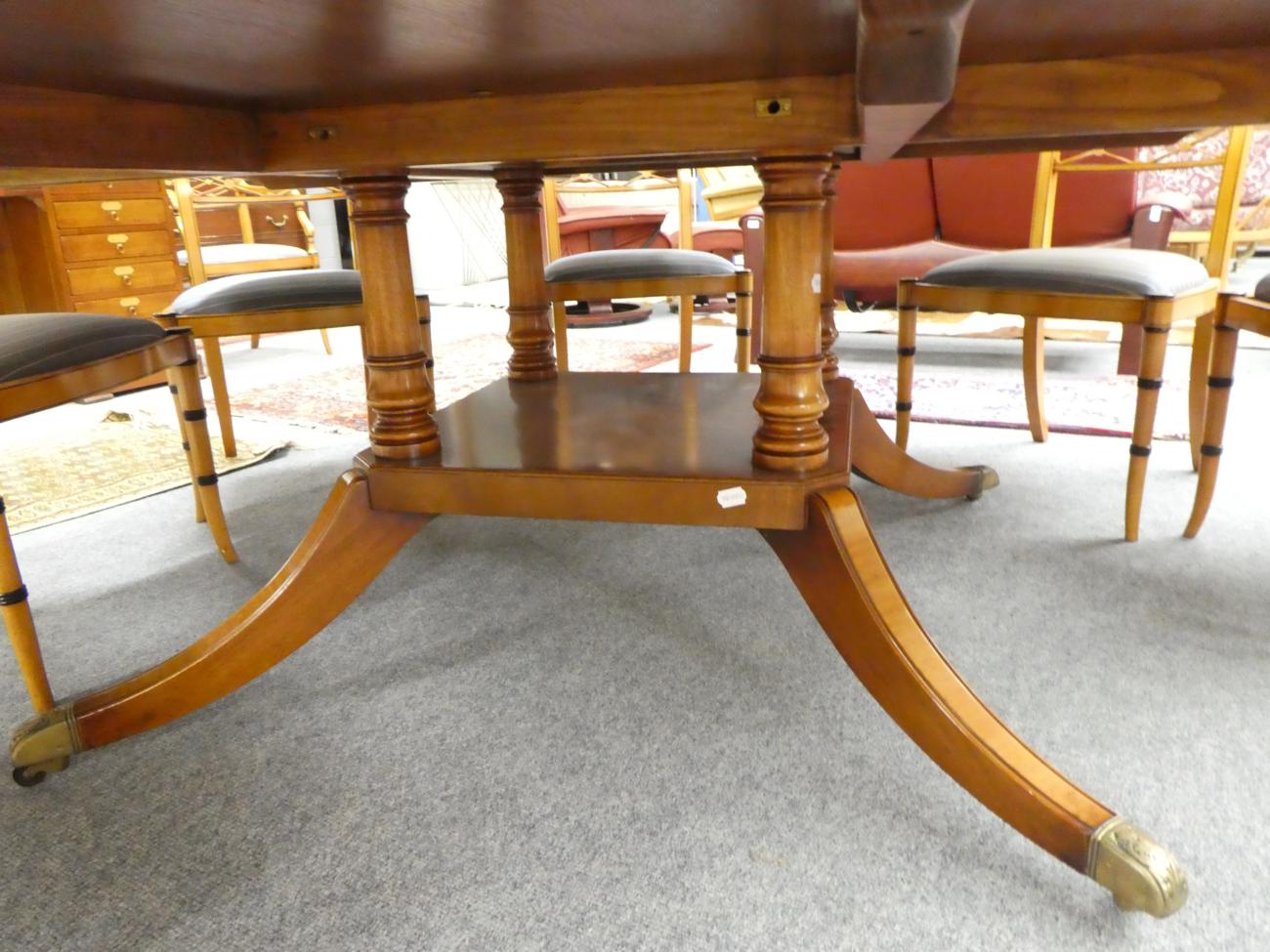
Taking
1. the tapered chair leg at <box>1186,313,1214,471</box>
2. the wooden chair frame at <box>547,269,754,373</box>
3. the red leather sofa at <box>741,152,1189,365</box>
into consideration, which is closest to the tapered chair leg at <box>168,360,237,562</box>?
the wooden chair frame at <box>547,269,754,373</box>

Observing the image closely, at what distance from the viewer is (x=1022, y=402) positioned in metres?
2.41

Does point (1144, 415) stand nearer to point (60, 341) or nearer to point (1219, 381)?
point (1219, 381)

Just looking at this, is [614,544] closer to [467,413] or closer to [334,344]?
[467,413]

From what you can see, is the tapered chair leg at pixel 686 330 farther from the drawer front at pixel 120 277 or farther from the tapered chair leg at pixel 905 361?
the drawer front at pixel 120 277

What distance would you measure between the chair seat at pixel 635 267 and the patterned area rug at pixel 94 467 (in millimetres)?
875

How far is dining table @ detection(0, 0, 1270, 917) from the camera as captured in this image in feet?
2.03

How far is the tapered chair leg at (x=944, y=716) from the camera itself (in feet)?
2.30

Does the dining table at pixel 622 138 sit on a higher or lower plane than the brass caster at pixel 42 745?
higher

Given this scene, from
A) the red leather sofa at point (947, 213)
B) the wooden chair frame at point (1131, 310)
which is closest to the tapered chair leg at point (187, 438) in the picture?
the wooden chair frame at point (1131, 310)

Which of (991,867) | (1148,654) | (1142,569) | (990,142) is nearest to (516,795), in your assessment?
(991,867)

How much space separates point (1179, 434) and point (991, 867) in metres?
1.65

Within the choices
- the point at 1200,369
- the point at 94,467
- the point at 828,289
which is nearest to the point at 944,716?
the point at 828,289

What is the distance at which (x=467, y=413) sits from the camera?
1237mm

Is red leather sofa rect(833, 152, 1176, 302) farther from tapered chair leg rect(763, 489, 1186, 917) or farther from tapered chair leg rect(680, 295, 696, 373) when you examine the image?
tapered chair leg rect(763, 489, 1186, 917)
